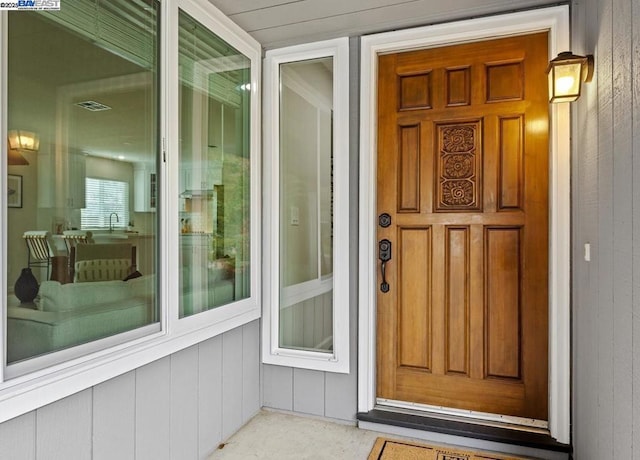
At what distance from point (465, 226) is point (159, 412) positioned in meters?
1.96

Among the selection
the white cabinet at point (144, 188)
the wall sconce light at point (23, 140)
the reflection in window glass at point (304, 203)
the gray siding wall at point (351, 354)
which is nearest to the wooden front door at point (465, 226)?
the gray siding wall at point (351, 354)

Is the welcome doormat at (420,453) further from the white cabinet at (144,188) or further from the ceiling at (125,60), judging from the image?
the ceiling at (125,60)

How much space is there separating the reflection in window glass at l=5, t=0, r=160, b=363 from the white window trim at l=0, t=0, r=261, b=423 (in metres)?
0.04

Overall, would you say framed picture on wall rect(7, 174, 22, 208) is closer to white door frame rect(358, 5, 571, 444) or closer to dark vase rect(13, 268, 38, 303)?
dark vase rect(13, 268, 38, 303)

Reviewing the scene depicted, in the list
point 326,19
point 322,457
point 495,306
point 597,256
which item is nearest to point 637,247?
point 597,256

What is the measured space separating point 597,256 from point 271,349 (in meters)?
1.98

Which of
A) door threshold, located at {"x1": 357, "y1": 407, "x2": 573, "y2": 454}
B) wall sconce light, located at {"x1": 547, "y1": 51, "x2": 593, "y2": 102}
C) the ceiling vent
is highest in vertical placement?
wall sconce light, located at {"x1": 547, "y1": 51, "x2": 593, "y2": 102}

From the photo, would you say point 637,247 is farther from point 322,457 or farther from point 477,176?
point 322,457

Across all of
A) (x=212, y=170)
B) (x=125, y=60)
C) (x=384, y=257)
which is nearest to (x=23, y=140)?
(x=125, y=60)

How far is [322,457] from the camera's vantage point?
7.33 ft

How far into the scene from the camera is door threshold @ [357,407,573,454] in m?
2.19

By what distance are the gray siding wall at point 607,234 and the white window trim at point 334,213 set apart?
→ 50.2 inches

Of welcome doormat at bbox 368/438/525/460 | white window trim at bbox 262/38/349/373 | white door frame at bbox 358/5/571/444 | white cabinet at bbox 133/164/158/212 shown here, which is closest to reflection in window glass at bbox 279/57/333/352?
white window trim at bbox 262/38/349/373

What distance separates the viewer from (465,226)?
2471 millimetres
